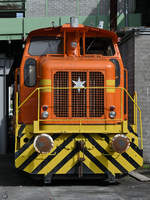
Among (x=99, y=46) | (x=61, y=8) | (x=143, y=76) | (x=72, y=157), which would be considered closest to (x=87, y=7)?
(x=61, y=8)

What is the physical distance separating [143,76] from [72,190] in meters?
5.01

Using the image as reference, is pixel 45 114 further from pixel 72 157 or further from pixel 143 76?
pixel 143 76

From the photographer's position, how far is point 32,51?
9.69 metres

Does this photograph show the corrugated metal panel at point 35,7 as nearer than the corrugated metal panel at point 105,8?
No

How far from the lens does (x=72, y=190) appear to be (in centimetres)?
841

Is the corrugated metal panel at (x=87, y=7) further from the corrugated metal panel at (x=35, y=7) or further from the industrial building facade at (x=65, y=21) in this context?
the corrugated metal panel at (x=35, y=7)

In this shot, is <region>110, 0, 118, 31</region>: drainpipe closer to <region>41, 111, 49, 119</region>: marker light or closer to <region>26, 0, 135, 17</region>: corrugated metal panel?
<region>26, 0, 135, 17</region>: corrugated metal panel

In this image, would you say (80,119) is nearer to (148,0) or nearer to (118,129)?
(118,129)

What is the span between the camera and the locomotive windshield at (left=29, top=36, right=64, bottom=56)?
9.62m

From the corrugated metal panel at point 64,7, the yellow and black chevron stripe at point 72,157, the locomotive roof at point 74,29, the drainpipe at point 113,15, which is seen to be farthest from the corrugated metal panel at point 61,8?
the yellow and black chevron stripe at point 72,157

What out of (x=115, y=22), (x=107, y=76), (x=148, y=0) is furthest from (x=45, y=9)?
(x=107, y=76)

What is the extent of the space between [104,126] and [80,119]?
1.62 ft

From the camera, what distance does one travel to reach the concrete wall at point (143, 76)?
12391 millimetres

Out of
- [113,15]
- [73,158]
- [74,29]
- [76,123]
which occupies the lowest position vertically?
[73,158]
